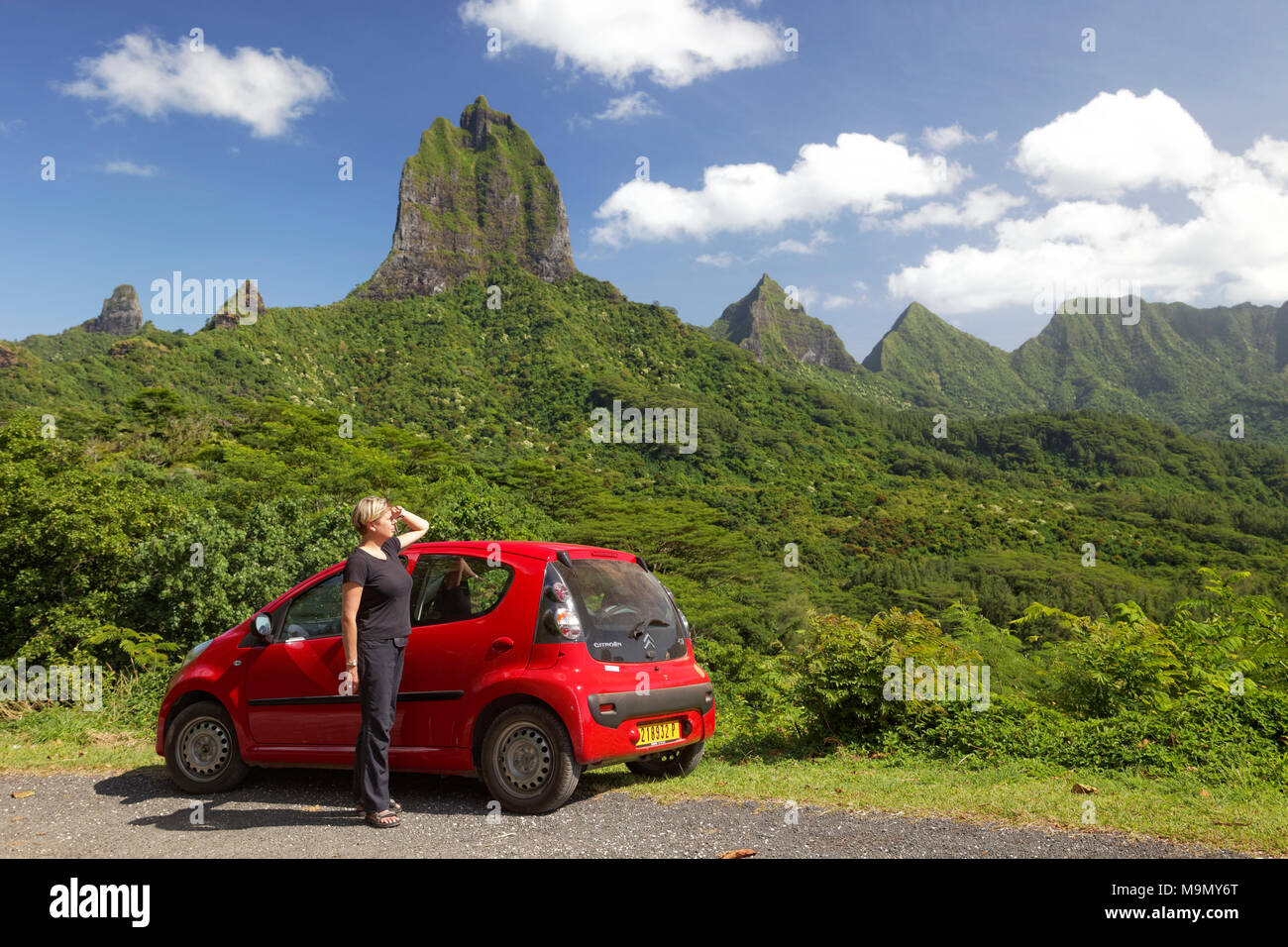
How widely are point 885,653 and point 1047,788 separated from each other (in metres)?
1.96

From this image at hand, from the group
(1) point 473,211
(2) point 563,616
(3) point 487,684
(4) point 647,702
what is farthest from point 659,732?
(1) point 473,211

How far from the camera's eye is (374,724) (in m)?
4.52

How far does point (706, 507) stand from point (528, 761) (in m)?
56.2

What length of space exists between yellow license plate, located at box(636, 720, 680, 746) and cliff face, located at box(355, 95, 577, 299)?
15954 cm

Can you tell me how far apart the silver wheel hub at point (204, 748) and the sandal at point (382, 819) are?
1.64 metres

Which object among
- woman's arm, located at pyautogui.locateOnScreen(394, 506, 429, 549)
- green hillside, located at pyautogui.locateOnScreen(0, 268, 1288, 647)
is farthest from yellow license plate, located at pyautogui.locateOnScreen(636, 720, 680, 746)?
green hillside, located at pyautogui.locateOnScreen(0, 268, 1288, 647)

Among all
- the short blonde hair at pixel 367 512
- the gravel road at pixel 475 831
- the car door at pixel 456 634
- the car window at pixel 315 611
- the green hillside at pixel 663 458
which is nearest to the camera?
the gravel road at pixel 475 831

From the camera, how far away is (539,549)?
5148mm

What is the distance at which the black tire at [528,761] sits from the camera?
463 centimetres

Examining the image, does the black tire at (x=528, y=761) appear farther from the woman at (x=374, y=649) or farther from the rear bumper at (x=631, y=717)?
the woman at (x=374, y=649)

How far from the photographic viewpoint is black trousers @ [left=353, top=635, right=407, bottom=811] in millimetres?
4492

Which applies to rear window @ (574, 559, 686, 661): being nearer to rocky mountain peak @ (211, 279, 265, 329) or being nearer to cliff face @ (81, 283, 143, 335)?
rocky mountain peak @ (211, 279, 265, 329)

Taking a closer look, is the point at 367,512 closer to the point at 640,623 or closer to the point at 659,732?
the point at 640,623

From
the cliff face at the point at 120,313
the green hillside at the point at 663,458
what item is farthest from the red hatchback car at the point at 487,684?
the cliff face at the point at 120,313
